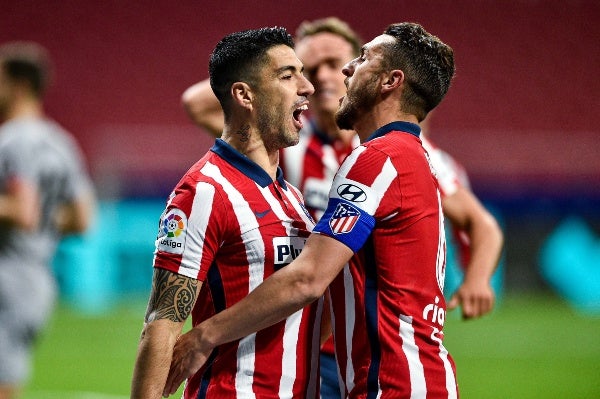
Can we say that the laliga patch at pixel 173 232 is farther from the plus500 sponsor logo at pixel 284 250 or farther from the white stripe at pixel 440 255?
the white stripe at pixel 440 255

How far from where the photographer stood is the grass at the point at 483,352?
9.40 m

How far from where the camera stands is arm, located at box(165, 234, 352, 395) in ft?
10.6

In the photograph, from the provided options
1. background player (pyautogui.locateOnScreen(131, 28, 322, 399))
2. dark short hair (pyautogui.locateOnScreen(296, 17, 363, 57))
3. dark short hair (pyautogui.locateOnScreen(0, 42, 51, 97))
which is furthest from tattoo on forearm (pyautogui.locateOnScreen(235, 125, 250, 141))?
dark short hair (pyautogui.locateOnScreen(0, 42, 51, 97))

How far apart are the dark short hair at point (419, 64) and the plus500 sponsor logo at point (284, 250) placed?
0.65 metres

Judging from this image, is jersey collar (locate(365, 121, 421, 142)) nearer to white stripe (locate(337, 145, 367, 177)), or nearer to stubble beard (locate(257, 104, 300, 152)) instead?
white stripe (locate(337, 145, 367, 177))

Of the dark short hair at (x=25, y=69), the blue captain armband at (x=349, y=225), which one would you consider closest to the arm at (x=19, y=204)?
the dark short hair at (x=25, y=69)

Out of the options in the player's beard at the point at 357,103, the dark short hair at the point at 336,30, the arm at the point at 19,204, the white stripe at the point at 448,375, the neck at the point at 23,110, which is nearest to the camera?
the white stripe at the point at 448,375

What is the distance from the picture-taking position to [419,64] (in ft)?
12.0

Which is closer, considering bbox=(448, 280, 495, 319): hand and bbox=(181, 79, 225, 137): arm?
bbox=(448, 280, 495, 319): hand

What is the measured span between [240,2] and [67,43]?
12.3 ft

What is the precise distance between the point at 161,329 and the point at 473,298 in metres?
2.03

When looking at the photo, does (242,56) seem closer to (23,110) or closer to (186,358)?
(186,358)

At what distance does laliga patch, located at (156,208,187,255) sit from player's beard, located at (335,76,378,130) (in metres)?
0.80

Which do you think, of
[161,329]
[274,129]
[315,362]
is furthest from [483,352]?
[161,329]
